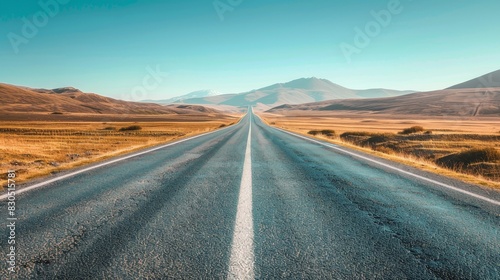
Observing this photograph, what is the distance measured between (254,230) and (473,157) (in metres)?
18.7

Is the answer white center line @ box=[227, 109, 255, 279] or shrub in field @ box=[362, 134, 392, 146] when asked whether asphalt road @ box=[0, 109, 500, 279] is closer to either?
white center line @ box=[227, 109, 255, 279]

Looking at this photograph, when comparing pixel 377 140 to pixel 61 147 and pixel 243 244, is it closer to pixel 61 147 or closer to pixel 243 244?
pixel 61 147

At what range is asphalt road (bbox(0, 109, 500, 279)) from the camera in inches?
115

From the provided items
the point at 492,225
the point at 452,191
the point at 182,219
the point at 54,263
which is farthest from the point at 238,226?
the point at 452,191

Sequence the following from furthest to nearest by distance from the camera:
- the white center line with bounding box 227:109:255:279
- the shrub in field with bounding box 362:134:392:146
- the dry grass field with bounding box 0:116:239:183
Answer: the shrub in field with bounding box 362:134:392:146
the dry grass field with bounding box 0:116:239:183
the white center line with bounding box 227:109:255:279

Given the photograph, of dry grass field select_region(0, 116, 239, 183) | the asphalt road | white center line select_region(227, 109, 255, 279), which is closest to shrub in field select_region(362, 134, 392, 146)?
dry grass field select_region(0, 116, 239, 183)

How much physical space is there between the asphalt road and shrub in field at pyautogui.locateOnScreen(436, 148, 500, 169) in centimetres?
1226

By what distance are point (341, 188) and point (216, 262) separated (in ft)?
13.7

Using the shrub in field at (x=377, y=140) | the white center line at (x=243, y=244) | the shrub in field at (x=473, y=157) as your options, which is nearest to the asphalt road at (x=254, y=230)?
the white center line at (x=243, y=244)

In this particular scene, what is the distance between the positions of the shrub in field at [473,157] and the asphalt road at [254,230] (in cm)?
1226

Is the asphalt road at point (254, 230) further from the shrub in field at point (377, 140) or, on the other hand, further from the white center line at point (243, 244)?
the shrub in field at point (377, 140)

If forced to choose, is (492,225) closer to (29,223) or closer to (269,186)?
(269,186)

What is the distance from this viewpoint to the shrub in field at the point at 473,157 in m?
16.9

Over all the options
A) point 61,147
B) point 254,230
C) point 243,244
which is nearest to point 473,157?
point 254,230
